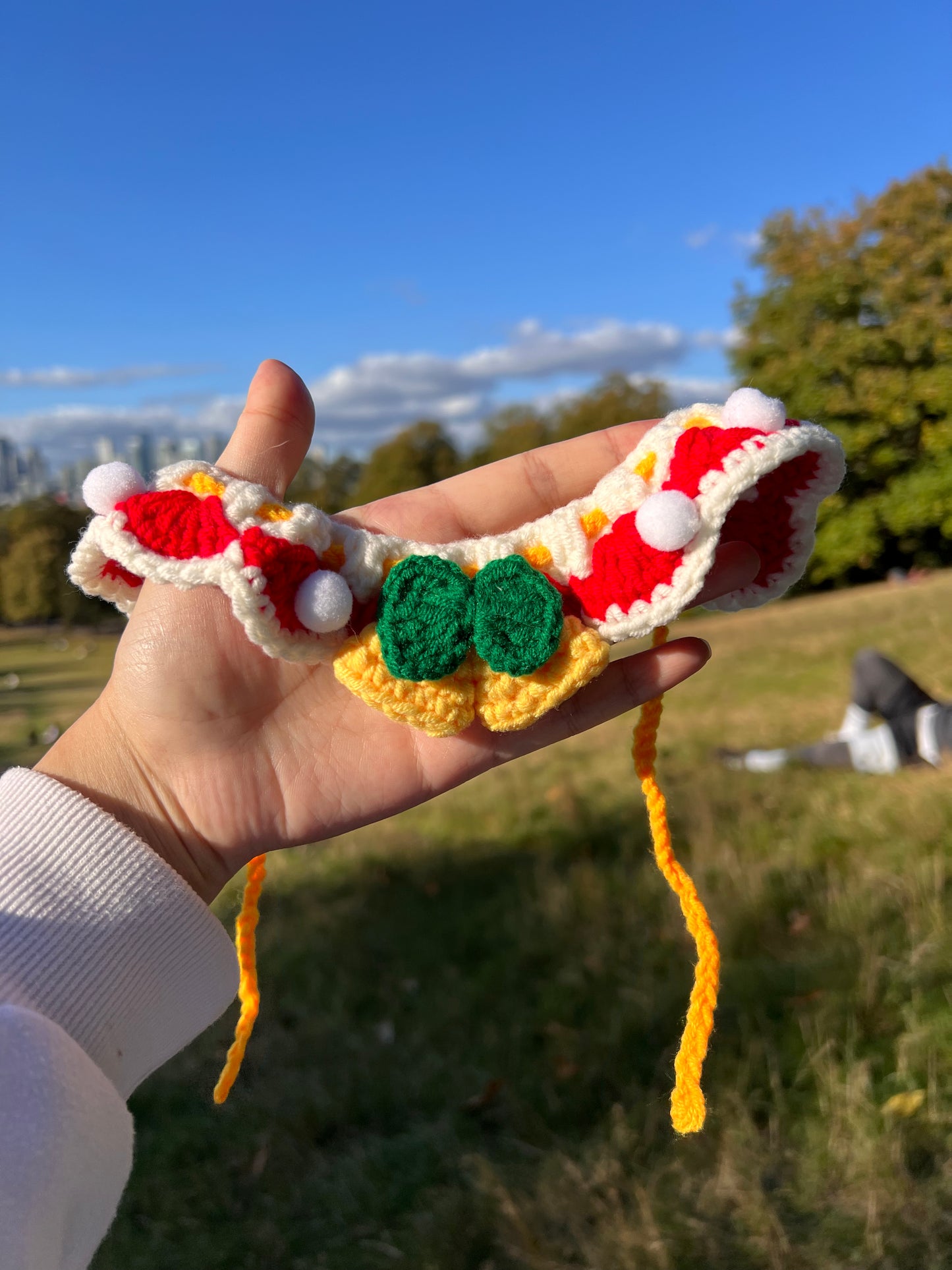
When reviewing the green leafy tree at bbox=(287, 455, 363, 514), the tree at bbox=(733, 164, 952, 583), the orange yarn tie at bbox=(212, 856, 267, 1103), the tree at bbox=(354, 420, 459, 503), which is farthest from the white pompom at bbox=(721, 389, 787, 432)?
the tree at bbox=(354, 420, 459, 503)

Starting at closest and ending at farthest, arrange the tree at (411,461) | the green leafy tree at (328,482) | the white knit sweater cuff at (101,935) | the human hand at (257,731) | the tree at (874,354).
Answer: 1. the white knit sweater cuff at (101,935)
2. the human hand at (257,731)
3. the green leafy tree at (328,482)
4. the tree at (874,354)
5. the tree at (411,461)

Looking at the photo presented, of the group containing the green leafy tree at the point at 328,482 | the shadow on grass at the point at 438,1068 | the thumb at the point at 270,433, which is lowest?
the shadow on grass at the point at 438,1068

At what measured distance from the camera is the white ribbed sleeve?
1.06 meters

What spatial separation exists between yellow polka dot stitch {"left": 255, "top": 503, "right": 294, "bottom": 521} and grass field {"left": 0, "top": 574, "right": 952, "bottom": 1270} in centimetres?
175

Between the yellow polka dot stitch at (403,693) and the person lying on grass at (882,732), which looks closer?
the yellow polka dot stitch at (403,693)

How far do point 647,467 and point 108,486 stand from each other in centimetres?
97

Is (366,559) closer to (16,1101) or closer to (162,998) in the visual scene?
(162,998)

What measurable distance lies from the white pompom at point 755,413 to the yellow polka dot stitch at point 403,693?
0.68 meters

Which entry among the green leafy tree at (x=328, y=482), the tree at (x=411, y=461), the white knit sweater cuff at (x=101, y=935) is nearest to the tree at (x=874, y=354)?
the green leafy tree at (x=328, y=482)

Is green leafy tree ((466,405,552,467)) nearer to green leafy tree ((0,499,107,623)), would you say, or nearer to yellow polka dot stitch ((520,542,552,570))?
green leafy tree ((0,499,107,623))

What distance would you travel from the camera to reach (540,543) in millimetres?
1627

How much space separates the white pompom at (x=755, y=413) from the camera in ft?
4.80

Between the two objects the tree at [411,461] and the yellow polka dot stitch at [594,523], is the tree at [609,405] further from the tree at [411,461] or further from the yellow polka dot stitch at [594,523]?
the yellow polka dot stitch at [594,523]

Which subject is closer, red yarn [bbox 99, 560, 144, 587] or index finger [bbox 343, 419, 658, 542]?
red yarn [bbox 99, 560, 144, 587]
